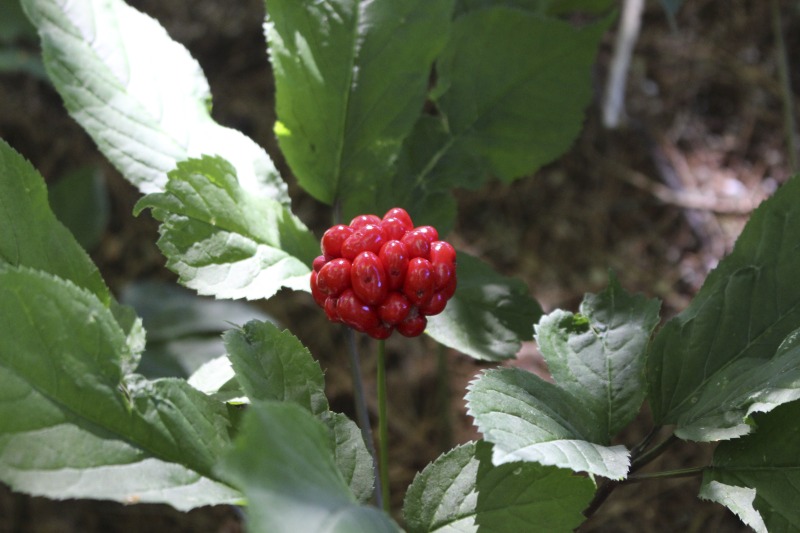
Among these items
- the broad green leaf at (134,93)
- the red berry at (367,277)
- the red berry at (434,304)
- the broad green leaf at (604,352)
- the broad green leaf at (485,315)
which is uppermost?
the broad green leaf at (134,93)

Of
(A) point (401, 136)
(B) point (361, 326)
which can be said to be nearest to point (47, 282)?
(B) point (361, 326)

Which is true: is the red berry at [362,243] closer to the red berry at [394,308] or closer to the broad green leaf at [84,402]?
the red berry at [394,308]

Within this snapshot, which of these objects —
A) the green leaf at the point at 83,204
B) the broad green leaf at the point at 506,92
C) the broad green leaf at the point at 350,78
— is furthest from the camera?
the green leaf at the point at 83,204

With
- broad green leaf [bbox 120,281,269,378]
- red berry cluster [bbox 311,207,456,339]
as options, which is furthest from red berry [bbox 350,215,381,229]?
broad green leaf [bbox 120,281,269,378]

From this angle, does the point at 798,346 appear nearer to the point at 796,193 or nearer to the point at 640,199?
the point at 796,193

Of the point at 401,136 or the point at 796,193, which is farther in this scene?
the point at 401,136

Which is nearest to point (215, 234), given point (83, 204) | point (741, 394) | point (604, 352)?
point (604, 352)

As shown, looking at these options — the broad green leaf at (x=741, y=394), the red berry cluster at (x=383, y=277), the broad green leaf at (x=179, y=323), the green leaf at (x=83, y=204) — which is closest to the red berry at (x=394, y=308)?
the red berry cluster at (x=383, y=277)
